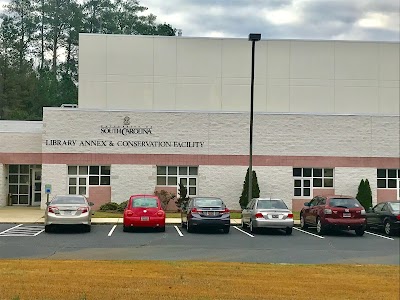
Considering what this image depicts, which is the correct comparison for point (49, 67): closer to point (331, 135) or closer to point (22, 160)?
point (22, 160)

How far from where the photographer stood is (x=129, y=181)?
3331 cm

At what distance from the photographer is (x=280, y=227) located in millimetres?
20969

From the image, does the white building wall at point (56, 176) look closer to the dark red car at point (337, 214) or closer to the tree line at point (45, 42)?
the tree line at point (45, 42)

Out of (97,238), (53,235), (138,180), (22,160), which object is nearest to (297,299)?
(97,238)

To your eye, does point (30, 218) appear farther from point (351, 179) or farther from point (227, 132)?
point (351, 179)

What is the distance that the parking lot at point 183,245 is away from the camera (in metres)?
13.1

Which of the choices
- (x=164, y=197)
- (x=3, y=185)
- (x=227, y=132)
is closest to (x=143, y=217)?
(x=164, y=197)

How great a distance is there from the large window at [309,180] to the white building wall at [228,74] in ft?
19.0

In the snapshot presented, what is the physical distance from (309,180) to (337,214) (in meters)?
16.9

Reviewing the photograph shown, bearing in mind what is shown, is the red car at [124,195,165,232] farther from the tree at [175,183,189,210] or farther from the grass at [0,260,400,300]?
the grass at [0,260,400,300]

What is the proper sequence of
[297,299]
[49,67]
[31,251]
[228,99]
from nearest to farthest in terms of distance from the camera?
[297,299]
[31,251]
[228,99]
[49,67]

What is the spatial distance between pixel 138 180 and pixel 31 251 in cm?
1827

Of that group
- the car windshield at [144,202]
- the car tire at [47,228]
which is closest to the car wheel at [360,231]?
the car windshield at [144,202]

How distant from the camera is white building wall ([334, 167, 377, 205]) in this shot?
111 ft
